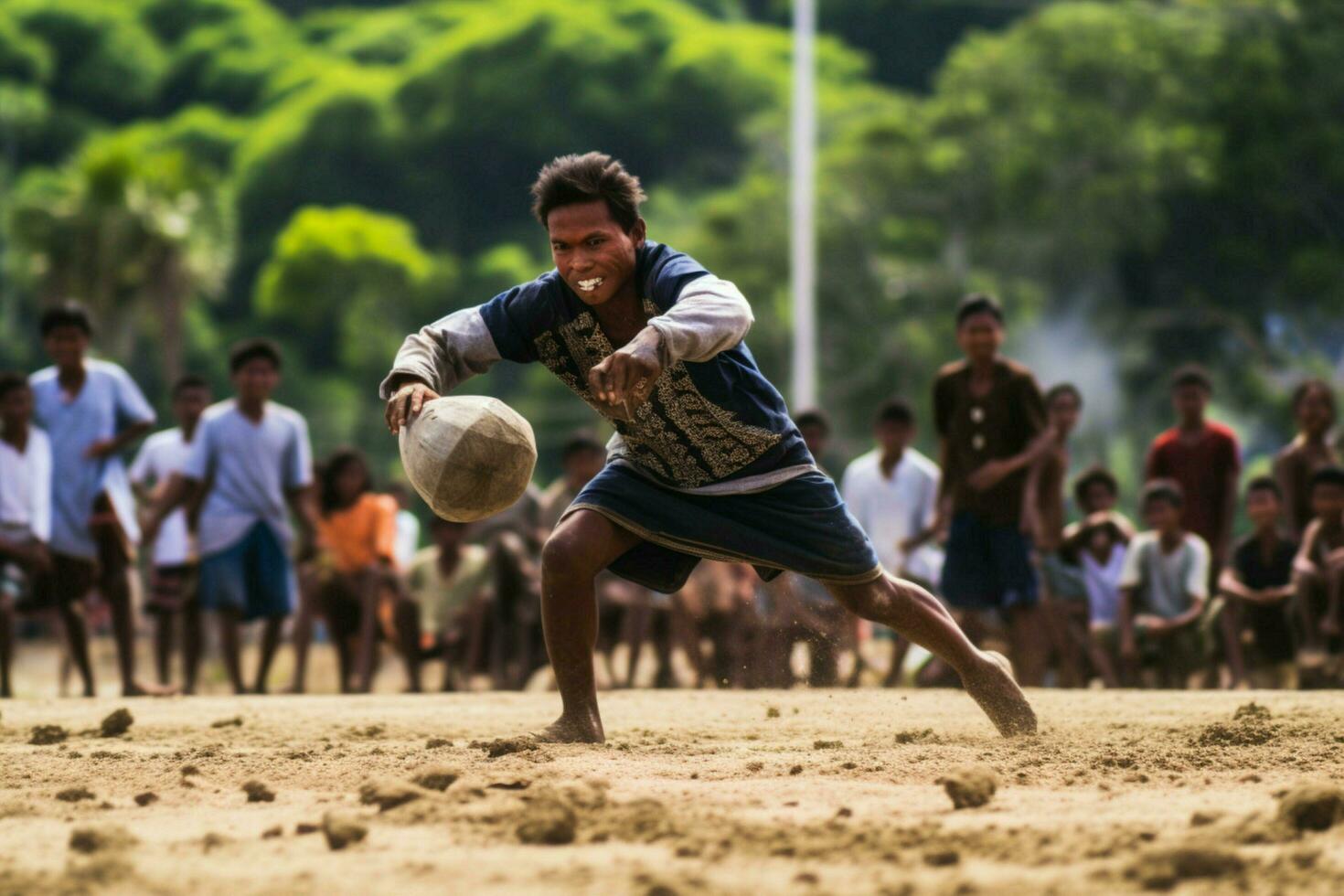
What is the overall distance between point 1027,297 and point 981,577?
3111cm

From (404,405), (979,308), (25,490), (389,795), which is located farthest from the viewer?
(25,490)

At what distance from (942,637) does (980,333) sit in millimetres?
3796

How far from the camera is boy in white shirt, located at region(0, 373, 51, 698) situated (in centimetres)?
995

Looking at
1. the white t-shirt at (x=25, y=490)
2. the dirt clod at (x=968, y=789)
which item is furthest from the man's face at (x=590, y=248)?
the white t-shirt at (x=25, y=490)

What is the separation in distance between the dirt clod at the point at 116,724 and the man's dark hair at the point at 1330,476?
6474 millimetres

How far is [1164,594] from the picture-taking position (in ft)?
35.2

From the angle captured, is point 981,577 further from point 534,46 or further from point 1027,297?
point 534,46

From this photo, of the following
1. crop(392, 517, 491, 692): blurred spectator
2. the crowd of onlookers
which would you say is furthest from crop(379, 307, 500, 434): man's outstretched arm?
crop(392, 517, 491, 692): blurred spectator

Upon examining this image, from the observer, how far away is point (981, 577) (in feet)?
31.5

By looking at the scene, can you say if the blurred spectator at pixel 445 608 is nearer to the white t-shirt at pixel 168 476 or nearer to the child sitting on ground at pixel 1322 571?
the white t-shirt at pixel 168 476

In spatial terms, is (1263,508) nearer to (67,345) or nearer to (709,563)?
(709,563)

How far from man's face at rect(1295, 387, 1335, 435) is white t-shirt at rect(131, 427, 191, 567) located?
6408 mm

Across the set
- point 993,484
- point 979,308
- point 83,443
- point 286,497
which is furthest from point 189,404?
point 993,484

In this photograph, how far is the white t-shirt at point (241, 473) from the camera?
10.8 m
